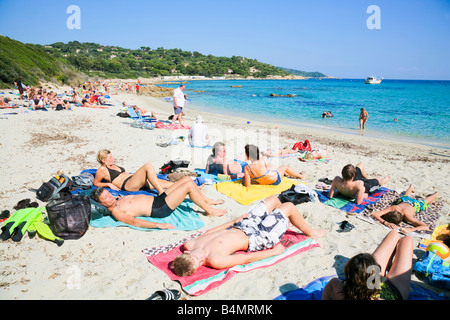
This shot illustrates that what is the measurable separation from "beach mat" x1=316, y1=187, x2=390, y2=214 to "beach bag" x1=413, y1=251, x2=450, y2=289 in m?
1.47

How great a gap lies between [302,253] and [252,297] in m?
0.98

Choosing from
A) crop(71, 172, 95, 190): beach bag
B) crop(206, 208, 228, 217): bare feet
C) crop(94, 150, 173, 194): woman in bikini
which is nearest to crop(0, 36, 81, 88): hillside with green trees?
crop(71, 172, 95, 190): beach bag

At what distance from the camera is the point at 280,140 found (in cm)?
1015

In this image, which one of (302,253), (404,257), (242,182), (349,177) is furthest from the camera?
(242,182)

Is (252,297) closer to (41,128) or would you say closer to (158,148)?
(158,148)

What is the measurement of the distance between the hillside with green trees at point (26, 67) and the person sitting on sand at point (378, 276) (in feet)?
87.2

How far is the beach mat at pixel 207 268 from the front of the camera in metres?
2.72

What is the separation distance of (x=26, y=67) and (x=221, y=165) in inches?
1113

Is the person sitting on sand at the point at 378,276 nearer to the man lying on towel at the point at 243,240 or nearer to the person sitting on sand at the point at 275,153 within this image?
the man lying on towel at the point at 243,240

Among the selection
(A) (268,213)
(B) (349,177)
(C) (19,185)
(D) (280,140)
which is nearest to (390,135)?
(D) (280,140)

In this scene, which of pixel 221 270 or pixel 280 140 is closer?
pixel 221 270

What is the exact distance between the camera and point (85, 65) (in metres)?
59.8

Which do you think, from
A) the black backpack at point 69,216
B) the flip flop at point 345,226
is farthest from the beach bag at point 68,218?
the flip flop at point 345,226

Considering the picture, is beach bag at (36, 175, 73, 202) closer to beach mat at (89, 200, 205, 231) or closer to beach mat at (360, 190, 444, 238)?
beach mat at (89, 200, 205, 231)
